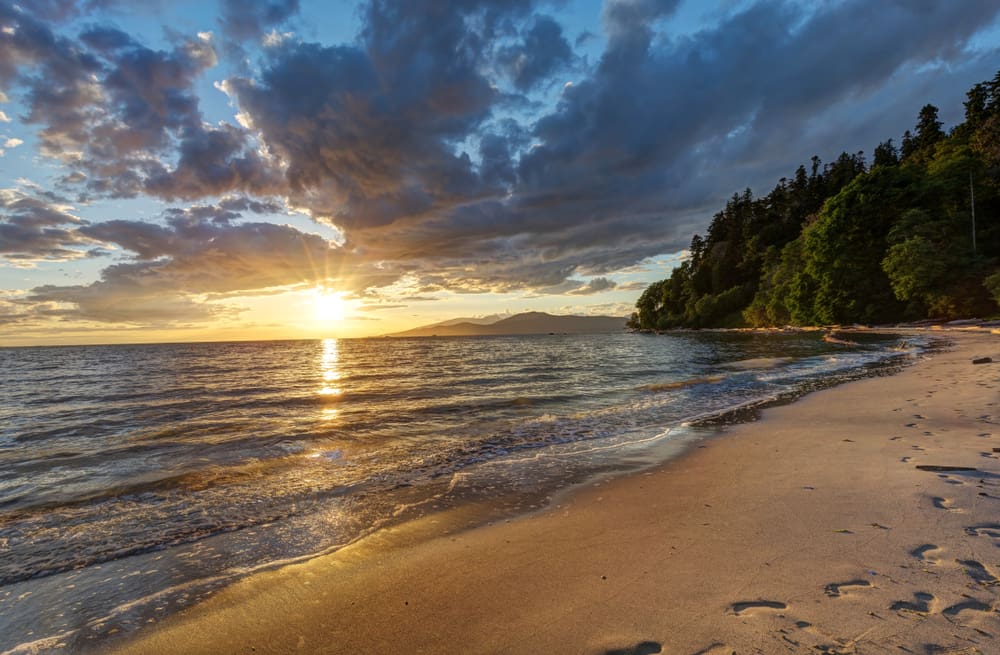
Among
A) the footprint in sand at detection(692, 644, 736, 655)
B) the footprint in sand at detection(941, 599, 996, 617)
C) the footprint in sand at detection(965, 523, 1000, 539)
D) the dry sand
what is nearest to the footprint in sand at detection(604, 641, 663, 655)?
the dry sand

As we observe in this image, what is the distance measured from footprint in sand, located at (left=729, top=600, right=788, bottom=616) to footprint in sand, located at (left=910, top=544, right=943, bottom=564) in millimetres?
1758

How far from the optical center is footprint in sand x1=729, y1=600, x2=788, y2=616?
3.51 m

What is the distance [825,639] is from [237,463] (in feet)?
38.5

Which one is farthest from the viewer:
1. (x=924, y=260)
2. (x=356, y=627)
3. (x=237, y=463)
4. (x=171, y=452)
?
→ (x=924, y=260)

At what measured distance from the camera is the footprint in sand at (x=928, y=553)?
4070 mm

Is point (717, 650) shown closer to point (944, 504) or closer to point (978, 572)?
point (978, 572)

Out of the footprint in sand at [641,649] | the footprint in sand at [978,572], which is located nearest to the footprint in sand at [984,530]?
the footprint in sand at [978,572]

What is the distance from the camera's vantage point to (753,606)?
3576 millimetres

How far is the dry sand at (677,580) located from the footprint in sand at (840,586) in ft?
0.05

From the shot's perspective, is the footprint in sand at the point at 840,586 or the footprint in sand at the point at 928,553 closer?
the footprint in sand at the point at 840,586

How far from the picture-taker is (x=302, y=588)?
468 cm

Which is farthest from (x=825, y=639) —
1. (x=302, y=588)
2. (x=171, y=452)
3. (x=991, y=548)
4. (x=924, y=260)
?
(x=924, y=260)

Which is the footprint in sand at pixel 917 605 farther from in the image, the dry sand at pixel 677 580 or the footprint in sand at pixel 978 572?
the footprint in sand at pixel 978 572

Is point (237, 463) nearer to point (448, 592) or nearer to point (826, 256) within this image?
point (448, 592)
